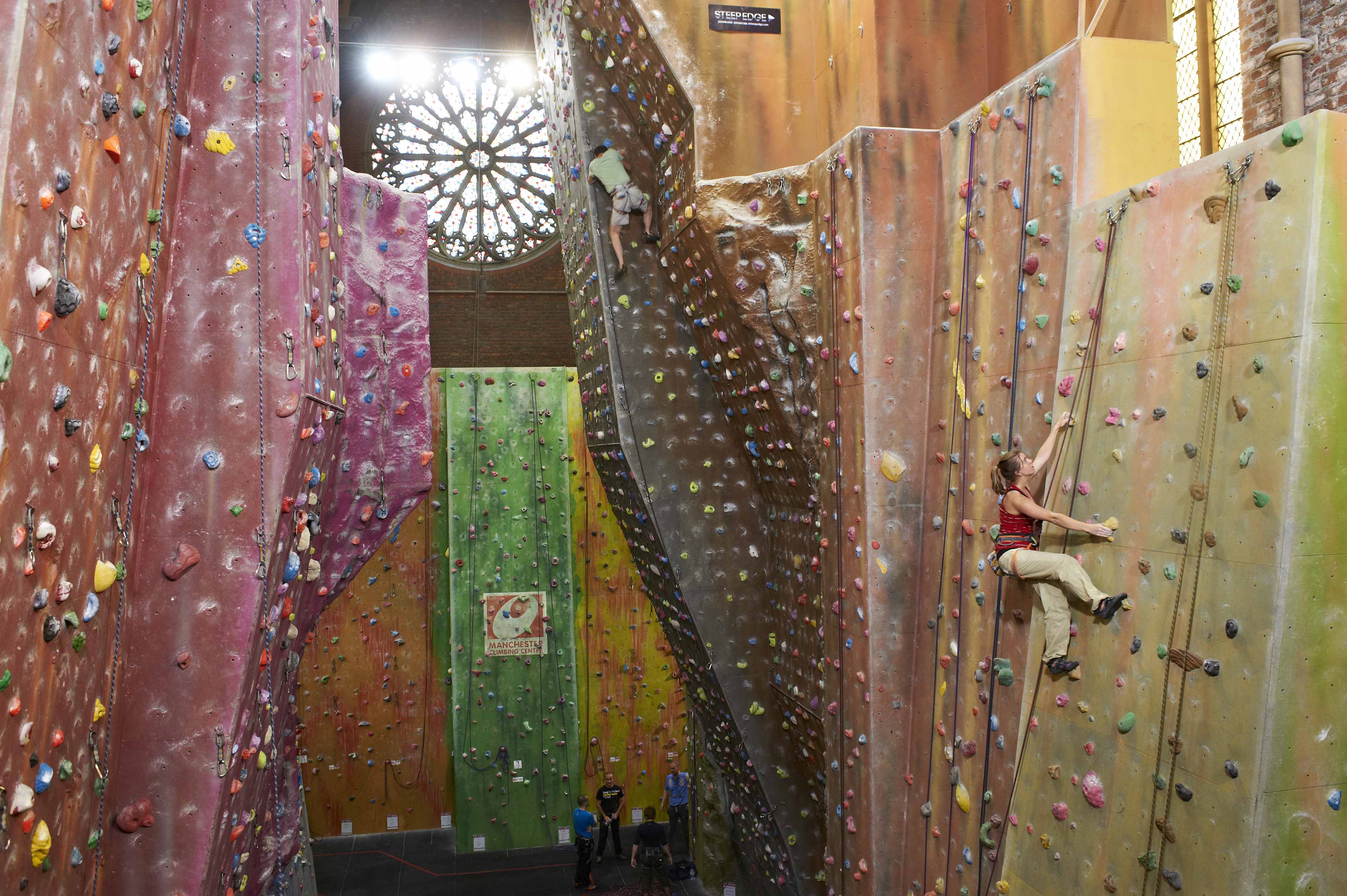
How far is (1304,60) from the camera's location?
5734mm

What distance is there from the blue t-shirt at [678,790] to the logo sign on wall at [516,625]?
1.53 metres

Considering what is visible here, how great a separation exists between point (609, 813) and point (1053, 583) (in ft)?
18.2

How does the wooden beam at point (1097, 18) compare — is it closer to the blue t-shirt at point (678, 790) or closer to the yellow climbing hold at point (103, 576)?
the yellow climbing hold at point (103, 576)

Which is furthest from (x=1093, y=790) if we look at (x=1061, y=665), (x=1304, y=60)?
(x=1304, y=60)

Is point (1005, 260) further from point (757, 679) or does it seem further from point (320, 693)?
point (320, 693)

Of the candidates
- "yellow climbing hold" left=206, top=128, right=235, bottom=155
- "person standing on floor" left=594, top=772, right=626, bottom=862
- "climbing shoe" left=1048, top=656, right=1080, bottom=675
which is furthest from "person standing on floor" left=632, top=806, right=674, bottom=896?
"yellow climbing hold" left=206, top=128, right=235, bottom=155

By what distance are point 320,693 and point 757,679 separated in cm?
473

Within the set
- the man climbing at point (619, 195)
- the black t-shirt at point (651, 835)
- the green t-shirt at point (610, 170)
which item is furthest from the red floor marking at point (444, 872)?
the green t-shirt at point (610, 170)

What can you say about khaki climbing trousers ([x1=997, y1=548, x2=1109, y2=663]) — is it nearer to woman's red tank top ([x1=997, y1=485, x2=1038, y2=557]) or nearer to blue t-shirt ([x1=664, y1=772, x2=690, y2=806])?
woman's red tank top ([x1=997, y1=485, x2=1038, y2=557])

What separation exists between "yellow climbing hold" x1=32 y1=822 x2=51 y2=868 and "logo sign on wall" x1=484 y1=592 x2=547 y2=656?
6230 mm

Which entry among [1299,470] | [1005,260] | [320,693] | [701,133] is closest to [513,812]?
[320,693]

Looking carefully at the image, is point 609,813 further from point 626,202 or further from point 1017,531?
point 1017,531

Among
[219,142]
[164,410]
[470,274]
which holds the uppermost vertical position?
[470,274]

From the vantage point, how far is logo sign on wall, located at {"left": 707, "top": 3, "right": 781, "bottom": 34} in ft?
14.5
